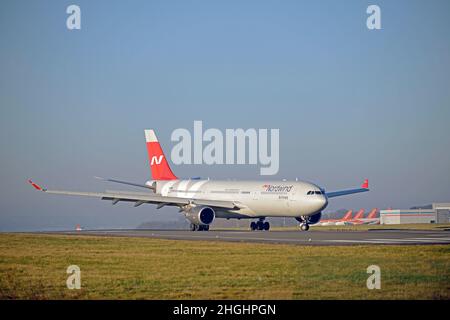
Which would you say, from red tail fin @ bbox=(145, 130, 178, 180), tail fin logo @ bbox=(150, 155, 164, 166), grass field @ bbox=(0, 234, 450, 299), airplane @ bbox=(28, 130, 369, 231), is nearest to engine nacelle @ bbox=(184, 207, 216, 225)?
airplane @ bbox=(28, 130, 369, 231)

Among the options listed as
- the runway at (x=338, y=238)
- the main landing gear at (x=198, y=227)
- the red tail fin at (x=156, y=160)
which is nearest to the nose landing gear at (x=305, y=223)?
the main landing gear at (x=198, y=227)

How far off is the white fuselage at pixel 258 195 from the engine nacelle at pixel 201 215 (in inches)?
129

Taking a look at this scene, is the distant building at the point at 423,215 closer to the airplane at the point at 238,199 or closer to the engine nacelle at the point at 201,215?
the airplane at the point at 238,199

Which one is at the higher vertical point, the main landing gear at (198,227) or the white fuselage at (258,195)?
the white fuselage at (258,195)

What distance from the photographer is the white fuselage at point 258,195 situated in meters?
59.8

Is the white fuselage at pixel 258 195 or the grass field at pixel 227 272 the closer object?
the grass field at pixel 227 272

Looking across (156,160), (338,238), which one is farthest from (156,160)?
(338,238)

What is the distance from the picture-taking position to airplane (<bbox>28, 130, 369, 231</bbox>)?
198 ft

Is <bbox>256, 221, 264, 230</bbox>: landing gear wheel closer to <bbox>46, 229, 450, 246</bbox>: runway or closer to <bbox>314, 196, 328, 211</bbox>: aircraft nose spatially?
<bbox>314, 196, 328, 211</bbox>: aircraft nose

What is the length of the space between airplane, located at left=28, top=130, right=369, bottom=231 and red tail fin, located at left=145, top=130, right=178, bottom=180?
3.98 meters

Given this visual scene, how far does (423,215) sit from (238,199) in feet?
174

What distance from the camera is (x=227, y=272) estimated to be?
2645 centimetres

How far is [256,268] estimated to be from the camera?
90.2 ft

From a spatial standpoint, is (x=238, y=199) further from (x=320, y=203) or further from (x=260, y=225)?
(x=320, y=203)
